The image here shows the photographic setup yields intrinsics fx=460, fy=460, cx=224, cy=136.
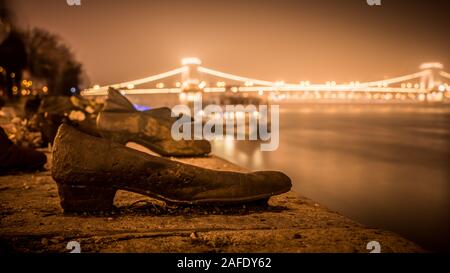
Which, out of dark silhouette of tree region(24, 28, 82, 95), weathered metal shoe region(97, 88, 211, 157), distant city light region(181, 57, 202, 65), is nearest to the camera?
weathered metal shoe region(97, 88, 211, 157)

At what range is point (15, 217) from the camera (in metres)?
3.54

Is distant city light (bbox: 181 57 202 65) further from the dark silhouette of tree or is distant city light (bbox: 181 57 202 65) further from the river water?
the river water

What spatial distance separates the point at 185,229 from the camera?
3160 mm

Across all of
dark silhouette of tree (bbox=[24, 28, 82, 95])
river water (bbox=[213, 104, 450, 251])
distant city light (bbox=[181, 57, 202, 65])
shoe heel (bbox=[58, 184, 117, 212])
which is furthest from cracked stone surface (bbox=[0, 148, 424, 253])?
distant city light (bbox=[181, 57, 202, 65])

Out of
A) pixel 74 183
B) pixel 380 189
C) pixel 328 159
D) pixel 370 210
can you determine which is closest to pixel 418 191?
pixel 380 189

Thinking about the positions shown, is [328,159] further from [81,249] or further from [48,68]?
[48,68]

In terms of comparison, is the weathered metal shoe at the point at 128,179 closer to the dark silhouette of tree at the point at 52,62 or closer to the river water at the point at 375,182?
the river water at the point at 375,182

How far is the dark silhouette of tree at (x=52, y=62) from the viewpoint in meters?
36.8

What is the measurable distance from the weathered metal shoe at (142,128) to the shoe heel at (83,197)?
360 centimetres

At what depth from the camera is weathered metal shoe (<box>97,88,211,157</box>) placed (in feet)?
23.8

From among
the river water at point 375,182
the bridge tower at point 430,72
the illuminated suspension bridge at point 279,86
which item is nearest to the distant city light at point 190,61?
→ the illuminated suspension bridge at point 279,86

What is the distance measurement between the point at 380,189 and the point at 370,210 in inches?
74.9
